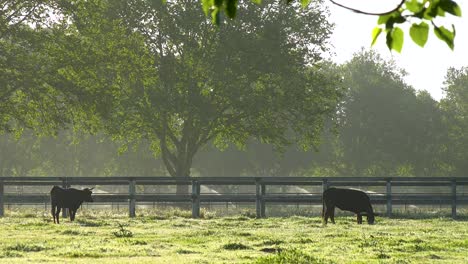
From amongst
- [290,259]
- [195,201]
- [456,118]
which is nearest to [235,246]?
[290,259]

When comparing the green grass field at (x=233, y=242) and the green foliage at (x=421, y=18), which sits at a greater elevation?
the green foliage at (x=421, y=18)

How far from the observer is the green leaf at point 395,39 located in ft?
14.2

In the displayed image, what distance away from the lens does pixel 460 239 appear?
18047 mm

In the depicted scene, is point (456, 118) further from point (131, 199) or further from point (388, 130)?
point (131, 199)

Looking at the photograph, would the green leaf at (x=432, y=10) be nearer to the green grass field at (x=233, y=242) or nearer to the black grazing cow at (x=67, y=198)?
the green grass field at (x=233, y=242)

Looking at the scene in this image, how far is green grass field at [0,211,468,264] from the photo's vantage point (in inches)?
541

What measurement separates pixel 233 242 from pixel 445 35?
40.3ft

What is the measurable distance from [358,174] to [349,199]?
44.8 metres

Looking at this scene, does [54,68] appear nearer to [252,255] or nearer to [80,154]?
[252,255]

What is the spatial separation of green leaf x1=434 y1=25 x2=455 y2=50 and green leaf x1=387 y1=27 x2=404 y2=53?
0.65 feet

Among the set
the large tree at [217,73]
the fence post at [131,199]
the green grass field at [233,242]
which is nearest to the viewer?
the green grass field at [233,242]

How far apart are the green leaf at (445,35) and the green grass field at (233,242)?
8.31 metres

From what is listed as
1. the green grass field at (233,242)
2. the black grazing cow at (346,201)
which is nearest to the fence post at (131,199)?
the green grass field at (233,242)

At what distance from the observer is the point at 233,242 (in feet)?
53.0
